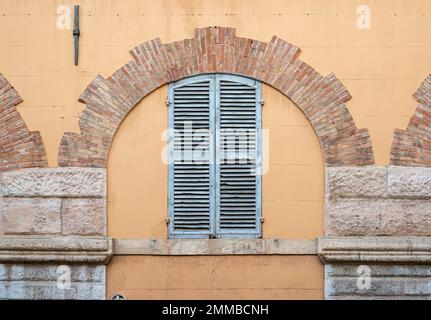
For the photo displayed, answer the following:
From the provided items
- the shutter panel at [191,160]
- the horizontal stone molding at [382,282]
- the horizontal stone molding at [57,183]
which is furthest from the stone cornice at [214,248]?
the horizontal stone molding at [57,183]

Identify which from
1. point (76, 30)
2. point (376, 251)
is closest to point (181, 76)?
point (76, 30)

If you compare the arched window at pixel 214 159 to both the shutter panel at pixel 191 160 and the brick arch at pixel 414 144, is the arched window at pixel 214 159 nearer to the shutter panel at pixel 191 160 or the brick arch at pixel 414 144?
the shutter panel at pixel 191 160

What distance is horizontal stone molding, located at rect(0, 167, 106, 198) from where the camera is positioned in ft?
42.6

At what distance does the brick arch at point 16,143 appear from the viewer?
1301 cm

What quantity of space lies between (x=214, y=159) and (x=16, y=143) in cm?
215

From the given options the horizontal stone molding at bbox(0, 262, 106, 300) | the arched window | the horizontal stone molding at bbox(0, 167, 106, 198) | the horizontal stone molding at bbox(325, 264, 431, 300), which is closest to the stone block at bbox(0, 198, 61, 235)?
the horizontal stone molding at bbox(0, 167, 106, 198)

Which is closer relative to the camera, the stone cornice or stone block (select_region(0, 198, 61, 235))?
the stone cornice

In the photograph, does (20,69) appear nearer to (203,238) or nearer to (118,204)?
(118,204)

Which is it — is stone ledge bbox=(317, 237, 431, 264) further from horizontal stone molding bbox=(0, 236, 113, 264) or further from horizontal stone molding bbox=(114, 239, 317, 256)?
horizontal stone molding bbox=(0, 236, 113, 264)

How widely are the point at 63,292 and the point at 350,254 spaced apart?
3107 mm

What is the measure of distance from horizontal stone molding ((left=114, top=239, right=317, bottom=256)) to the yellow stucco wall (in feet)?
0.39

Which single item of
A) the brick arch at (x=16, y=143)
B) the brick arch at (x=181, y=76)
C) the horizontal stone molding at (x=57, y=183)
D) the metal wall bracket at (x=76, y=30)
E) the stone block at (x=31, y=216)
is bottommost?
the stone block at (x=31, y=216)

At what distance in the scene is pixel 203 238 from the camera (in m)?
13.0

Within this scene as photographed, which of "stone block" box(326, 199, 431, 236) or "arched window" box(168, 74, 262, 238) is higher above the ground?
"arched window" box(168, 74, 262, 238)
